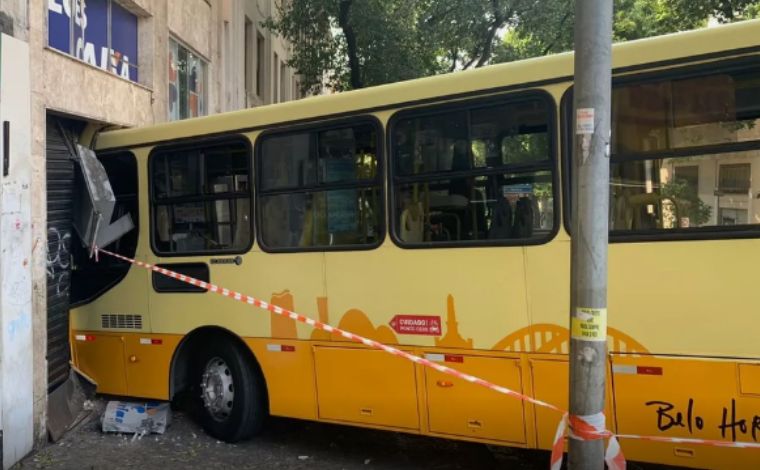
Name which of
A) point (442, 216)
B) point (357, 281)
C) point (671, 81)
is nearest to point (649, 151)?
point (671, 81)

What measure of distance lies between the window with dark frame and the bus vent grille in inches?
172

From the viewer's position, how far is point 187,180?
229 inches

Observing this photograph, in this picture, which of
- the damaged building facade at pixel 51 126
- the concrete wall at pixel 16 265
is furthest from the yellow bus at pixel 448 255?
the concrete wall at pixel 16 265

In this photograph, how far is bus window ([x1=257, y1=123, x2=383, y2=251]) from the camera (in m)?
4.85

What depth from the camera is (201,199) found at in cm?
575

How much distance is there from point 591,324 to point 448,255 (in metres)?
1.47

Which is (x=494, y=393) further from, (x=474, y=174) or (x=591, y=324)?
(x=474, y=174)

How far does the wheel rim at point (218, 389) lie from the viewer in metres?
5.71

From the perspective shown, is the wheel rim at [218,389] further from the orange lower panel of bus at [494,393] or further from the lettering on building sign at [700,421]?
the lettering on building sign at [700,421]

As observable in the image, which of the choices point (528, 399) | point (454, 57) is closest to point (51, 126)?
point (528, 399)

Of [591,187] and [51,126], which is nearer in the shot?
[591,187]

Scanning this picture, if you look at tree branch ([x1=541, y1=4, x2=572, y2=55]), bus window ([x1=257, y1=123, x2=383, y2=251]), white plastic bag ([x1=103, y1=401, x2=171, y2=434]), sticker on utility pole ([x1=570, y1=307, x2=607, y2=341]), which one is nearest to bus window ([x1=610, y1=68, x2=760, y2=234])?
sticker on utility pole ([x1=570, y1=307, x2=607, y2=341])

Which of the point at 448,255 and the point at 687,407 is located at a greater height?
the point at 448,255

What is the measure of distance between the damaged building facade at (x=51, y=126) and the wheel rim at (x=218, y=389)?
4.35 feet
